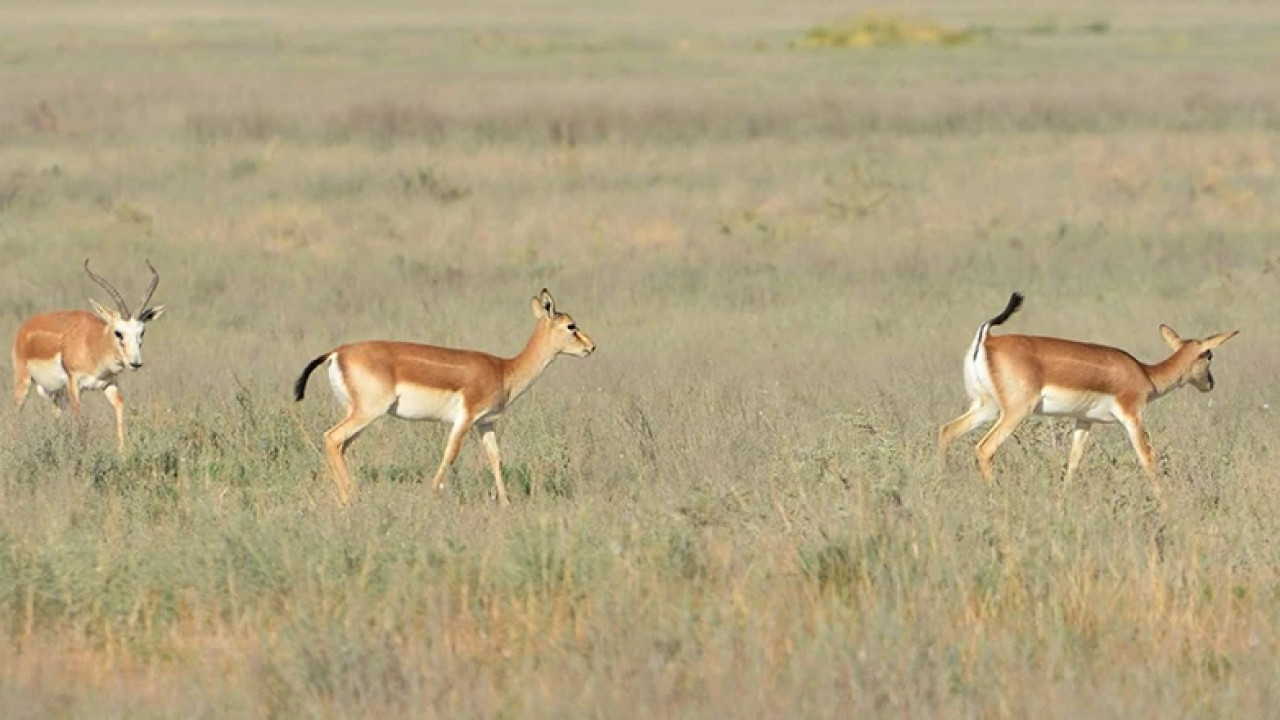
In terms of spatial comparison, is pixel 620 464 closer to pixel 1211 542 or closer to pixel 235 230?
pixel 1211 542

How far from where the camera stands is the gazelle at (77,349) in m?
12.2

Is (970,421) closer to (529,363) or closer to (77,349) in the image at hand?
(529,363)

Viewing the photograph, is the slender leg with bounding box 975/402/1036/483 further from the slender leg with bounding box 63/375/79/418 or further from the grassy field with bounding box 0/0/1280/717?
the slender leg with bounding box 63/375/79/418

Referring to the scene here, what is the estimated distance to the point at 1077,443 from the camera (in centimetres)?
1055

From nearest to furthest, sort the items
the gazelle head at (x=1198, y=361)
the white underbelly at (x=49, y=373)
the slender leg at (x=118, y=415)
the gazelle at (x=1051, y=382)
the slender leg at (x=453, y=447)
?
the slender leg at (x=453, y=447) → the gazelle at (x=1051, y=382) → the slender leg at (x=118, y=415) → the gazelle head at (x=1198, y=361) → the white underbelly at (x=49, y=373)

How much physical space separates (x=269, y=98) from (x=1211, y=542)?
26.7 m

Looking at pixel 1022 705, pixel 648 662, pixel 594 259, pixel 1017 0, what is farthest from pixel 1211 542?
pixel 1017 0

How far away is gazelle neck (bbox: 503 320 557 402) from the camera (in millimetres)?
11000

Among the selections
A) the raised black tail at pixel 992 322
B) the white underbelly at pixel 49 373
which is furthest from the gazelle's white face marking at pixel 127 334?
the raised black tail at pixel 992 322

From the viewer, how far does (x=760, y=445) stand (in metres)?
10.5

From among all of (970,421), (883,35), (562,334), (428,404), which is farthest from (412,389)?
(883,35)

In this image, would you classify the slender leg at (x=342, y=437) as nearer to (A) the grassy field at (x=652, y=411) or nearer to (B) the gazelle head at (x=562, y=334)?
(A) the grassy field at (x=652, y=411)

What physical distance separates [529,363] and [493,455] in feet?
2.97

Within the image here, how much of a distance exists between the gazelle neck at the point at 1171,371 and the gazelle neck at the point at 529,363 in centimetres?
333
